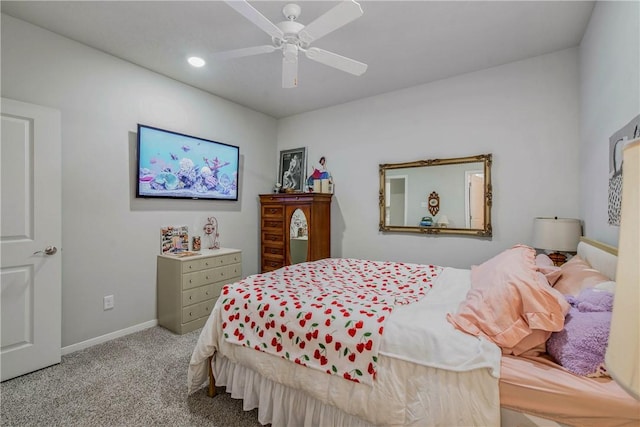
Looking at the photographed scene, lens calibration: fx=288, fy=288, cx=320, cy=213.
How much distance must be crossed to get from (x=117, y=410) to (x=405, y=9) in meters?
3.34

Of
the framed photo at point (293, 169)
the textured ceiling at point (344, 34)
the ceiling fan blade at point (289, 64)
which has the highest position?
the textured ceiling at point (344, 34)

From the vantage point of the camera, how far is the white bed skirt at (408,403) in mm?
1147

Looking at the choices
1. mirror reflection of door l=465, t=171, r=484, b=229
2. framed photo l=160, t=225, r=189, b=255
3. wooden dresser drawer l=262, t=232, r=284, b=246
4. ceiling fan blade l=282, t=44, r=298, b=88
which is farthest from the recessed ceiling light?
mirror reflection of door l=465, t=171, r=484, b=229

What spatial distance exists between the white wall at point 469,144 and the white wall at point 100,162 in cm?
193

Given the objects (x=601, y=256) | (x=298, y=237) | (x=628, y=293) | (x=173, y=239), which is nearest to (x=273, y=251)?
(x=298, y=237)

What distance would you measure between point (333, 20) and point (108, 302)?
3.10 meters

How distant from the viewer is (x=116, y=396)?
1.94m

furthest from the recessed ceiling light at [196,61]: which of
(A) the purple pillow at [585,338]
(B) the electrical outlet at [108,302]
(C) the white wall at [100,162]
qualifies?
(A) the purple pillow at [585,338]

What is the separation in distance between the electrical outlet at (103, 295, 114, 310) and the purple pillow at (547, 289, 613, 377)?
3.38 m

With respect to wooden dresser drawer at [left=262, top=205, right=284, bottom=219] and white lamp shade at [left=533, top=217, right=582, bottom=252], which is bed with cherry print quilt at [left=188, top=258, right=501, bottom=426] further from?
wooden dresser drawer at [left=262, top=205, right=284, bottom=219]

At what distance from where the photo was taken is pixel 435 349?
125 centimetres

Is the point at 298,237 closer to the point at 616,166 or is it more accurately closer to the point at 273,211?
the point at 273,211

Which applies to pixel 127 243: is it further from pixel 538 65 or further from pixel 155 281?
pixel 538 65

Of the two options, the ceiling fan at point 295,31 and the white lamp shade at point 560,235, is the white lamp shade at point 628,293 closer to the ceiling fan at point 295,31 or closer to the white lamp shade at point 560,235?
the ceiling fan at point 295,31
